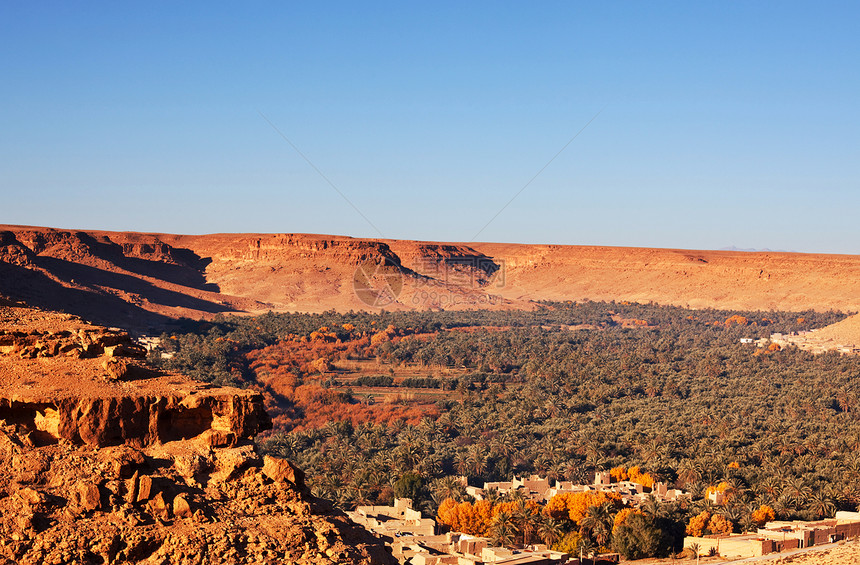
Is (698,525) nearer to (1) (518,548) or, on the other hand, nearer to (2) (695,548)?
(2) (695,548)

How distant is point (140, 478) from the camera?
25.6 feet

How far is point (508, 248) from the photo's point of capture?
145m

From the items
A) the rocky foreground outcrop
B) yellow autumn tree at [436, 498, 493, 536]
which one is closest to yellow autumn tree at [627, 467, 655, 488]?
yellow autumn tree at [436, 498, 493, 536]

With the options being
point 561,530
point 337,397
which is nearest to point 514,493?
point 561,530

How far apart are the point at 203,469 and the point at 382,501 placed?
76.3 ft

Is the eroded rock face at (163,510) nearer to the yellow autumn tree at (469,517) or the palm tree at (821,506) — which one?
the yellow autumn tree at (469,517)

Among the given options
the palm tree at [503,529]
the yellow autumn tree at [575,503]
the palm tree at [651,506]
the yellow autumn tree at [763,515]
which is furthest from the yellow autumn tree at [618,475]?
the palm tree at [503,529]

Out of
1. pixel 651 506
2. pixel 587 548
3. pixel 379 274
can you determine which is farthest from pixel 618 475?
pixel 379 274

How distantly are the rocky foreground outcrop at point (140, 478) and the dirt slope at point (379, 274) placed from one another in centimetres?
7215

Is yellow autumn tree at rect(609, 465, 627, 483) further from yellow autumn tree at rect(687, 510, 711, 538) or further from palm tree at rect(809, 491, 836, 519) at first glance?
yellow autumn tree at rect(687, 510, 711, 538)

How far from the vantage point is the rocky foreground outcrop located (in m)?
7.39

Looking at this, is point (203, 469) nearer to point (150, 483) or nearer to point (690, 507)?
point (150, 483)

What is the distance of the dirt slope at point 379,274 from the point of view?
95562 mm

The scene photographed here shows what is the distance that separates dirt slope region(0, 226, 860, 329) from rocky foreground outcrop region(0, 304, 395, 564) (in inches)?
2840
